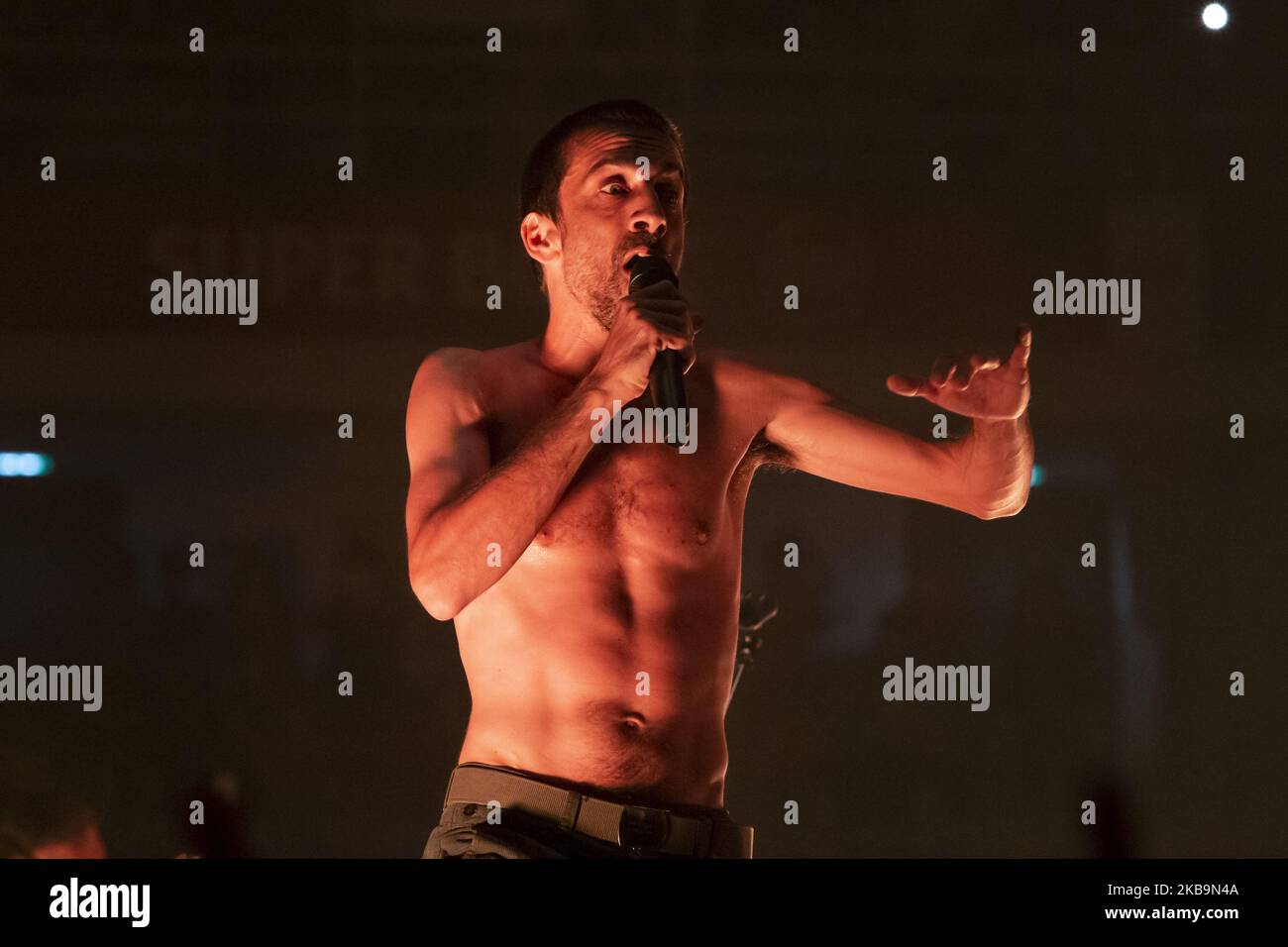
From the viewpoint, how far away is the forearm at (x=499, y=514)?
5.39ft

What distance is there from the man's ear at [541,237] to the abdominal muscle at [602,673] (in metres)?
0.44

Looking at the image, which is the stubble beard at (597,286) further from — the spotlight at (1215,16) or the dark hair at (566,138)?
the spotlight at (1215,16)

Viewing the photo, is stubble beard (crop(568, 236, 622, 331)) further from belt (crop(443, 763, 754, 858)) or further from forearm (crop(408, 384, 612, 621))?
belt (crop(443, 763, 754, 858))

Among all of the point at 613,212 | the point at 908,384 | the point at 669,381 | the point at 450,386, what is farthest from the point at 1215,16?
the point at 450,386

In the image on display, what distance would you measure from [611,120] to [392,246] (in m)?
1.07

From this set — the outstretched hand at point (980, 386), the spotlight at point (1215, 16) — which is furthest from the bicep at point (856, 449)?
the spotlight at point (1215, 16)

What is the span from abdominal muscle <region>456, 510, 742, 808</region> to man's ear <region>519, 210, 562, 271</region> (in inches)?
17.2

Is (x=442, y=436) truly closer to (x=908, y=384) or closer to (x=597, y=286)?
(x=597, y=286)

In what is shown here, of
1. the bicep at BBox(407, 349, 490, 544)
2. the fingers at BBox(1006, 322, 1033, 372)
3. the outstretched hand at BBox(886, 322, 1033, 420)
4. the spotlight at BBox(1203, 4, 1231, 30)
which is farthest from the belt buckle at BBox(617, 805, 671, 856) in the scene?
the spotlight at BBox(1203, 4, 1231, 30)

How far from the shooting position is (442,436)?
1793mm

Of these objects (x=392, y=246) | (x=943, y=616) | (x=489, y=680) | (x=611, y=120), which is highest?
(x=392, y=246)

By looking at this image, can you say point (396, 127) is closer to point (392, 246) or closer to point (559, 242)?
point (392, 246)

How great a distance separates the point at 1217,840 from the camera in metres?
2.85
